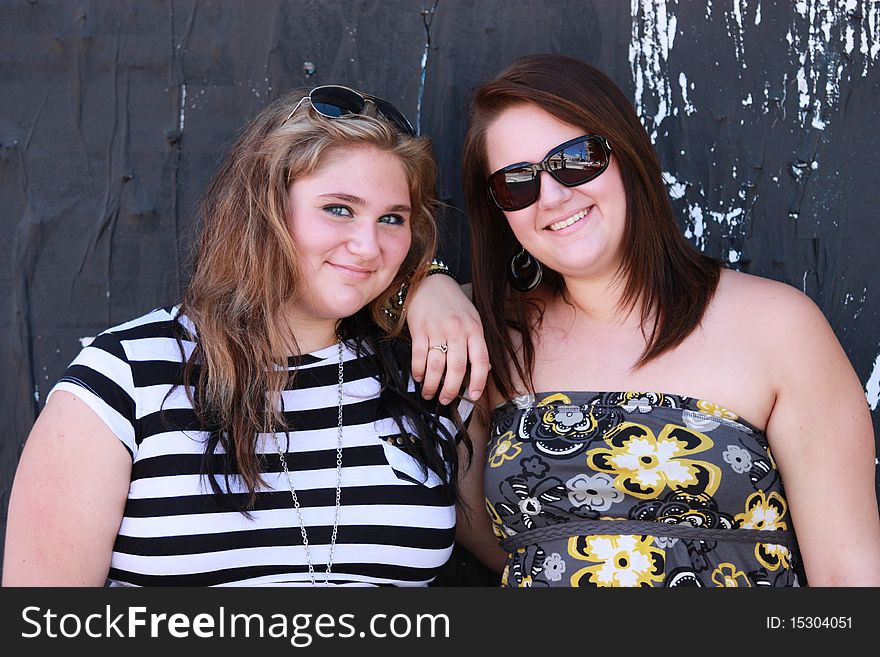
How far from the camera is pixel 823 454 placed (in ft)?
6.87

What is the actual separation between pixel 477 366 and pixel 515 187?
43cm

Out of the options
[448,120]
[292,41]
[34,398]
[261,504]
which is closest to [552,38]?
[448,120]

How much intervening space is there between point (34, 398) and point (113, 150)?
2.45 ft

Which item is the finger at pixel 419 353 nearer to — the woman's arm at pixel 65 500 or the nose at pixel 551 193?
the nose at pixel 551 193

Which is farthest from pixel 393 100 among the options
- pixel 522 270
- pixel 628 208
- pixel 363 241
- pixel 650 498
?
pixel 650 498

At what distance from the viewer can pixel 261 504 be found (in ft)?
6.97

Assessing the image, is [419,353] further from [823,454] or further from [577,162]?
[823,454]

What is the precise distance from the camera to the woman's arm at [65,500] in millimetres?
1950

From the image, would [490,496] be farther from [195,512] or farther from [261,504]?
[195,512]

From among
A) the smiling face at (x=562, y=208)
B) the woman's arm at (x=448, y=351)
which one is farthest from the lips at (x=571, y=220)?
the woman's arm at (x=448, y=351)

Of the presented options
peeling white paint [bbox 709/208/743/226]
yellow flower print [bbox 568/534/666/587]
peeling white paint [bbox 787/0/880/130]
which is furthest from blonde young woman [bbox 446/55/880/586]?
peeling white paint [bbox 787/0/880/130]

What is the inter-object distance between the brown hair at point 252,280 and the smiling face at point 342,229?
0.02m

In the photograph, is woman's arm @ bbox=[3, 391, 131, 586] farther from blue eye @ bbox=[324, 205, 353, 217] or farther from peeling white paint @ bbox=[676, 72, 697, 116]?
peeling white paint @ bbox=[676, 72, 697, 116]
